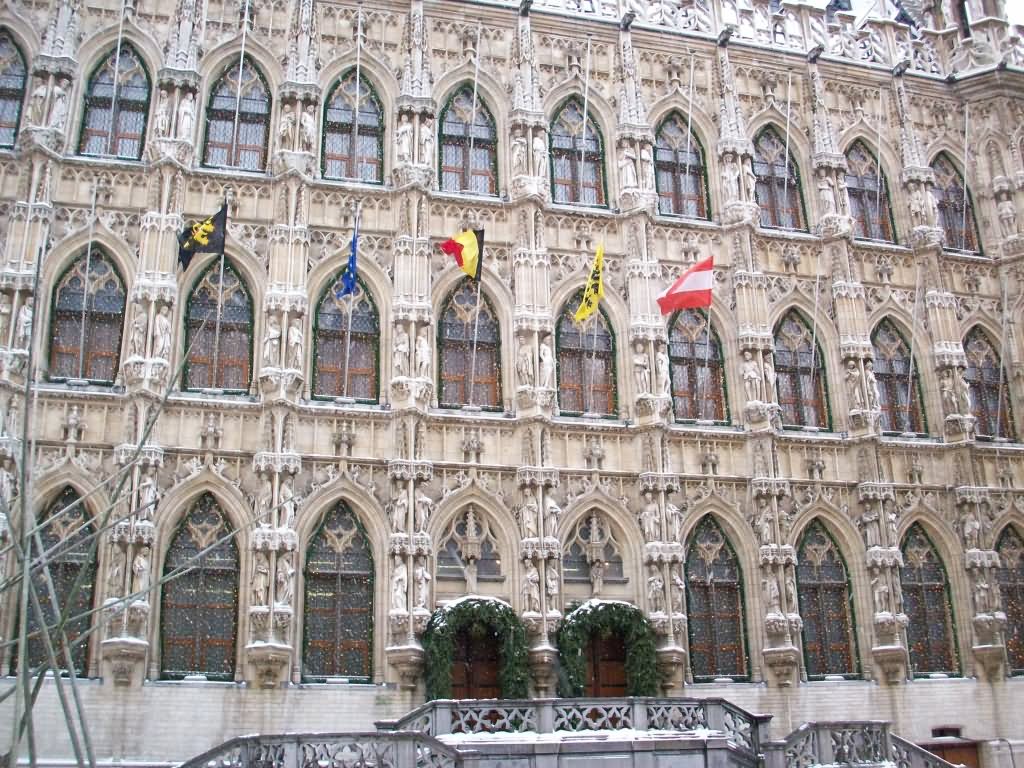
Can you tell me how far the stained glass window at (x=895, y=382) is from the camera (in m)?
23.6

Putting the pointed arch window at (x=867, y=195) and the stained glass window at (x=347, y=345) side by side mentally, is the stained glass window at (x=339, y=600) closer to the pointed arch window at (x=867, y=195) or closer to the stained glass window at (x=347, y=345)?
the stained glass window at (x=347, y=345)

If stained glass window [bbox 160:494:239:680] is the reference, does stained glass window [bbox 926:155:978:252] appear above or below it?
above

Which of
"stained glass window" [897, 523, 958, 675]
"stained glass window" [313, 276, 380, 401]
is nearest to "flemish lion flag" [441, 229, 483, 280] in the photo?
"stained glass window" [313, 276, 380, 401]

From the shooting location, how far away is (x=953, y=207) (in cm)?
2606

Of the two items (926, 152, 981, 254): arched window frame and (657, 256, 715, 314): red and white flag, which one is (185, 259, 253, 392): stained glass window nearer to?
(657, 256, 715, 314): red and white flag

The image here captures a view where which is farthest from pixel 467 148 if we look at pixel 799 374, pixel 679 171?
pixel 799 374

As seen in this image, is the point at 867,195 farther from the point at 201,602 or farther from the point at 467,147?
the point at 201,602

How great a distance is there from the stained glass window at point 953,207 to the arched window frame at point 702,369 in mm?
6877

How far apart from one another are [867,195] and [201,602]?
1746cm

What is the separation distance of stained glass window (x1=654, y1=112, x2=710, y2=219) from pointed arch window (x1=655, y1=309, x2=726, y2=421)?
2488 mm

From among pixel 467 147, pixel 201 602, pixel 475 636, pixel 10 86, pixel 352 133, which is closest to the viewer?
pixel 201 602

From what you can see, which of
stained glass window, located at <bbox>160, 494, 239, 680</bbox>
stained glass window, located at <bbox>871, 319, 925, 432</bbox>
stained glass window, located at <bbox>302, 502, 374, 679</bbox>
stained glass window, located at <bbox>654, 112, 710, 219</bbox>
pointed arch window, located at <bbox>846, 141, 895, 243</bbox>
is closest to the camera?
stained glass window, located at <bbox>160, 494, 239, 680</bbox>

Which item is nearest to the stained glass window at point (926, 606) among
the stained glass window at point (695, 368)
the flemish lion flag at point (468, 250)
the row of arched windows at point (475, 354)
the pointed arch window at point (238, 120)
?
the row of arched windows at point (475, 354)

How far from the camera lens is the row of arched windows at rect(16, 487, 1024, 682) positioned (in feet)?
61.2
